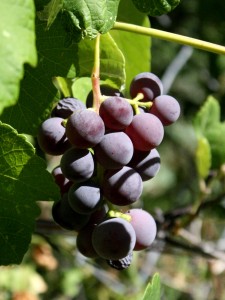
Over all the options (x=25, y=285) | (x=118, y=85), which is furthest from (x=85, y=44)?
(x=25, y=285)

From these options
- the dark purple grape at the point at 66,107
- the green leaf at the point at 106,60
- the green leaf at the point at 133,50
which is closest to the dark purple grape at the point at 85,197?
the dark purple grape at the point at 66,107

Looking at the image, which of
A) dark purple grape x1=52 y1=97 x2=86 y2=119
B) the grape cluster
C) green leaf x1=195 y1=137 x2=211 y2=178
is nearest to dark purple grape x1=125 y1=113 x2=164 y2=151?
the grape cluster

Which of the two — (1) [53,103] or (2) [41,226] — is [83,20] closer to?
(1) [53,103]

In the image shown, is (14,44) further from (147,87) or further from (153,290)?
(153,290)

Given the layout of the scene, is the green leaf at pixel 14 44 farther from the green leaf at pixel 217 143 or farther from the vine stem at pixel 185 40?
the green leaf at pixel 217 143

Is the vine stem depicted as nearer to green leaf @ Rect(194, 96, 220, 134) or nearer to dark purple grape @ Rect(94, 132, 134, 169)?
dark purple grape @ Rect(94, 132, 134, 169)

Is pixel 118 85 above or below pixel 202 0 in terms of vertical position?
above
